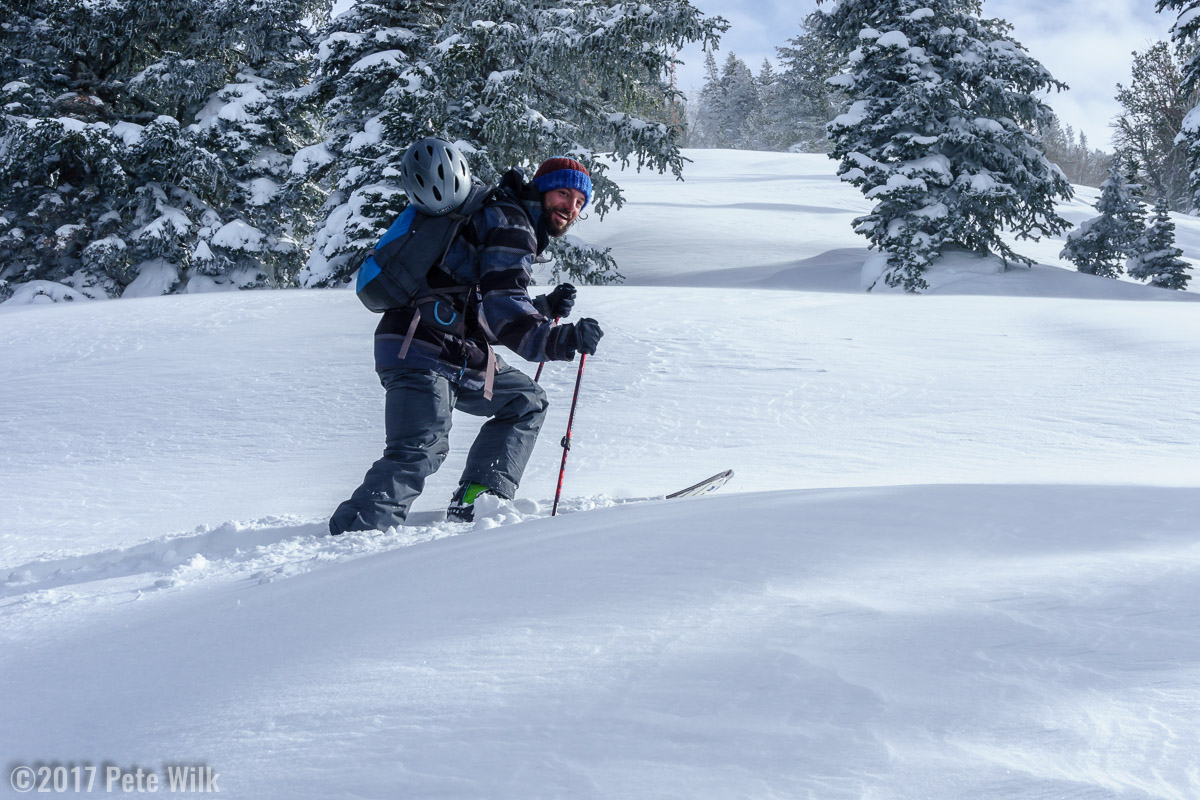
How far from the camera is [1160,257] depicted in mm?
20875

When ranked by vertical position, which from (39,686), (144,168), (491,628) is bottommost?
(39,686)

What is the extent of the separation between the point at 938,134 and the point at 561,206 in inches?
593

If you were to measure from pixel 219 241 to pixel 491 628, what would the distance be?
19.7 m

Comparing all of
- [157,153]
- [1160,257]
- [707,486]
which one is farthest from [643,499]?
[1160,257]

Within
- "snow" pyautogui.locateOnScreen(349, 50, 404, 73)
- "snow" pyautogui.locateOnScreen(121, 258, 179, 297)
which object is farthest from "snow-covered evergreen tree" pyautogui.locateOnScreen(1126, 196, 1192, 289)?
"snow" pyautogui.locateOnScreen(121, 258, 179, 297)

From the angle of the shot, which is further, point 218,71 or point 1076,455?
point 218,71

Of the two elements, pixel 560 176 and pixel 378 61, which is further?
pixel 378 61

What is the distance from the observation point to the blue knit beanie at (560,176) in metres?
3.67

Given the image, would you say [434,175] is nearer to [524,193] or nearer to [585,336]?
[524,193]

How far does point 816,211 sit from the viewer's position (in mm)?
28594

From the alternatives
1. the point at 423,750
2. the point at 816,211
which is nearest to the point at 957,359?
the point at 423,750

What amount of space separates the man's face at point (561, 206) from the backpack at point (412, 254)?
0.78ft

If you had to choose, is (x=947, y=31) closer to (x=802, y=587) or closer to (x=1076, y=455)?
(x=1076, y=455)

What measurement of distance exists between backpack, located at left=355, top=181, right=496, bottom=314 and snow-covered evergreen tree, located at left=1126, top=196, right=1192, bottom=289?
71.6 ft
